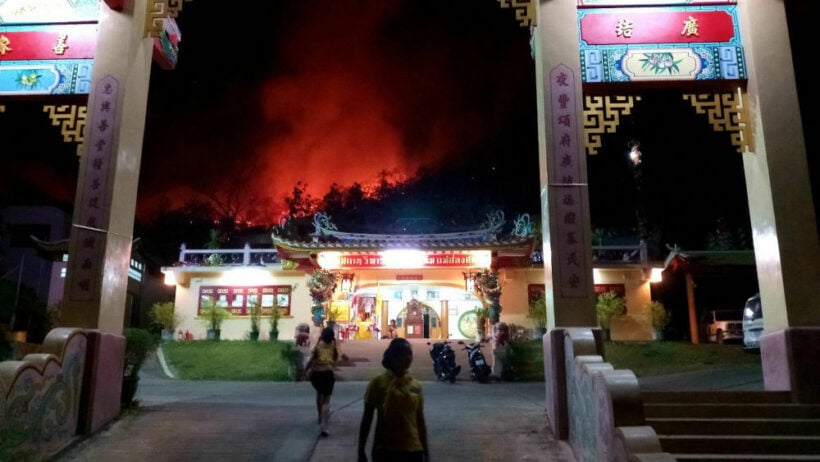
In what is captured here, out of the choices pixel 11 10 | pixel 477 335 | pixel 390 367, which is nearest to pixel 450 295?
pixel 477 335

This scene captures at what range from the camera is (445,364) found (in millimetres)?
13422

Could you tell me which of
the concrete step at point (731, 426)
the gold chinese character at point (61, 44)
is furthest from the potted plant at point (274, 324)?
the concrete step at point (731, 426)

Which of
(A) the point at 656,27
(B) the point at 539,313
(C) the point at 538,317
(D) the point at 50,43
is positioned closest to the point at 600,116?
(A) the point at 656,27

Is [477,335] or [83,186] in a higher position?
[83,186]

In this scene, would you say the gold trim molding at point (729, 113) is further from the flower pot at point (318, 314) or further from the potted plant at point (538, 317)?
the flower pot at point (318, 314)

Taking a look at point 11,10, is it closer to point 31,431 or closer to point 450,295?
point 31,431

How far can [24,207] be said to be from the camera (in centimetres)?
2595

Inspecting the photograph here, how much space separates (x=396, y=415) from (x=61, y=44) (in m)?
7.15

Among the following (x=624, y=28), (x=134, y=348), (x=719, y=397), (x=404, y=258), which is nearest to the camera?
(x=719, y=397)

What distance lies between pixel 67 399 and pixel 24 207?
78.6 feet

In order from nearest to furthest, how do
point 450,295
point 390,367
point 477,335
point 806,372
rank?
point 390,367 → point 806,372 → point 477,335 → point 450,295

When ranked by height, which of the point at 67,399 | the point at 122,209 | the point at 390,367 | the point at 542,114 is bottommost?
the point at 67,399

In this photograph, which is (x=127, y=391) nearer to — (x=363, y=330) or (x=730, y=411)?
(x=730, y=411)

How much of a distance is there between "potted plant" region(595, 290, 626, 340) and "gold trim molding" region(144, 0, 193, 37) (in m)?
14.9
